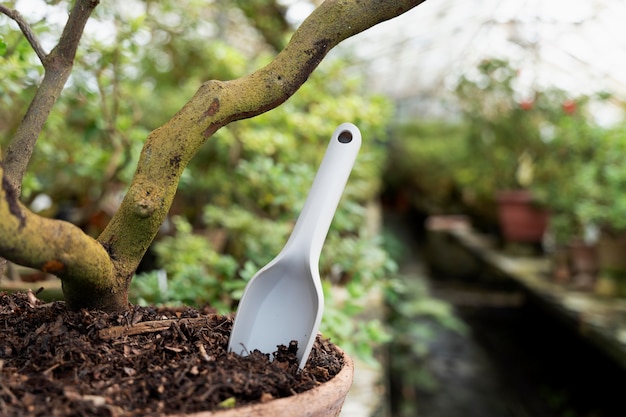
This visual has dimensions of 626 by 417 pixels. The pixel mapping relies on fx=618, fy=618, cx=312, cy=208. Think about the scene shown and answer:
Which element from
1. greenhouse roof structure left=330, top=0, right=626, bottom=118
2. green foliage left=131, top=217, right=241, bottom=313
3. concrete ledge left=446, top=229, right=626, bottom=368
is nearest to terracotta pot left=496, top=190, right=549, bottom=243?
concrete ledge left=446, top=229, right=626, bottom=368

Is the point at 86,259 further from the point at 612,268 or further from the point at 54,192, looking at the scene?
the point at 612,268

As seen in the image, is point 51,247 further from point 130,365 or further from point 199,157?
point 199,157

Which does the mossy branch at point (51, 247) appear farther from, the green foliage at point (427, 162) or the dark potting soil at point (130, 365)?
the green foliage at point (427, 162)

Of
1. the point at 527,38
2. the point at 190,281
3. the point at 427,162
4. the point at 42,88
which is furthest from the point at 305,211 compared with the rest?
the point at 427,162

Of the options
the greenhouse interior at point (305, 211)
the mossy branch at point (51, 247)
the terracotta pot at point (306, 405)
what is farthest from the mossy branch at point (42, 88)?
the terracotta pot at point (306, 405)

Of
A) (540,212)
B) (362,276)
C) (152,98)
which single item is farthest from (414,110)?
(362,276)

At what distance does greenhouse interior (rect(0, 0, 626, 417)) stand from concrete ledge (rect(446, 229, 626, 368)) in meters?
0.03

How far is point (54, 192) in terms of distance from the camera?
152 inches

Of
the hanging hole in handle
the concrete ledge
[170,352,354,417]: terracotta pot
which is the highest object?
the hanging hole in handle

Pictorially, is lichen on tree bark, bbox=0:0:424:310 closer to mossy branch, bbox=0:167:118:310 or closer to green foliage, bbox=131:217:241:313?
mossy branch, bbox=0:167:118:310

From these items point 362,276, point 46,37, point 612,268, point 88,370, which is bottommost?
point 612,268

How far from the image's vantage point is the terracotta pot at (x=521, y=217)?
19.0 feet

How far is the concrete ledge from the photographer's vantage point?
321cm

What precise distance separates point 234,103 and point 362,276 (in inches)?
53.9
